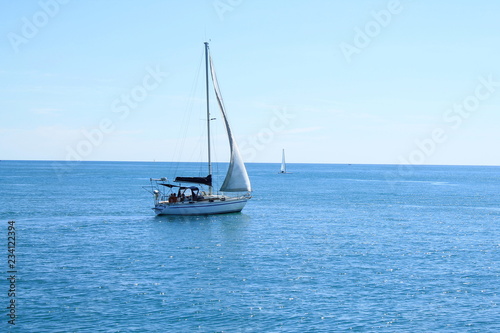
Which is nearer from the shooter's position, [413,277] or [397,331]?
[397,331]

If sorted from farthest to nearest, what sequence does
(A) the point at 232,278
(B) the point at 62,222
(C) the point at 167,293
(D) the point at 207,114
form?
(D) the point at 207,114
(B) the point at 62,222
(A) the point at 232,278
(C) the point at 167,293

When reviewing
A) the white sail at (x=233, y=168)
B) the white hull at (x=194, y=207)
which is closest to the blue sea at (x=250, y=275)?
the white hull at (x=194, y=207)

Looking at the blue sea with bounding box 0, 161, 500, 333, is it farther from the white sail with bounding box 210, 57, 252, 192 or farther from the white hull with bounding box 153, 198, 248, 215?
the white sail with bounding box 210, 57, 252, 192

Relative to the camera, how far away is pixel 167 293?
3462cm

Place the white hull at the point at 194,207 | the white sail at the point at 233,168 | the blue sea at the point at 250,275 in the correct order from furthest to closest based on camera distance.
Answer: the white sail at the point at 233,168
the white hull at the point at 194,207
the blue sea at the point at 250,275

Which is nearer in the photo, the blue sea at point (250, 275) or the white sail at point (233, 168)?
the blue sea at point (250, 275)

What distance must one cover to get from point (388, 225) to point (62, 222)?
138 feet

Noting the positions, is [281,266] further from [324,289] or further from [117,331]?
[117,331]

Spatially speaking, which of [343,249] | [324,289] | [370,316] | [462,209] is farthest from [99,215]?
[462,209]

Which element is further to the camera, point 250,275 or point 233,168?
point 233,168

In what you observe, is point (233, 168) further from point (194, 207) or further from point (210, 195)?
point (194, 207)

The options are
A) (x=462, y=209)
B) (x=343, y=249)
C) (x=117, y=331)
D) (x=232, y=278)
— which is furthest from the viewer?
(x=462, y=209)

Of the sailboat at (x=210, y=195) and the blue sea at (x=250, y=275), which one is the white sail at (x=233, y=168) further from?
the blue sea at (x=250, y=275)

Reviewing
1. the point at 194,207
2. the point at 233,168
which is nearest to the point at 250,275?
the point at 194,207
